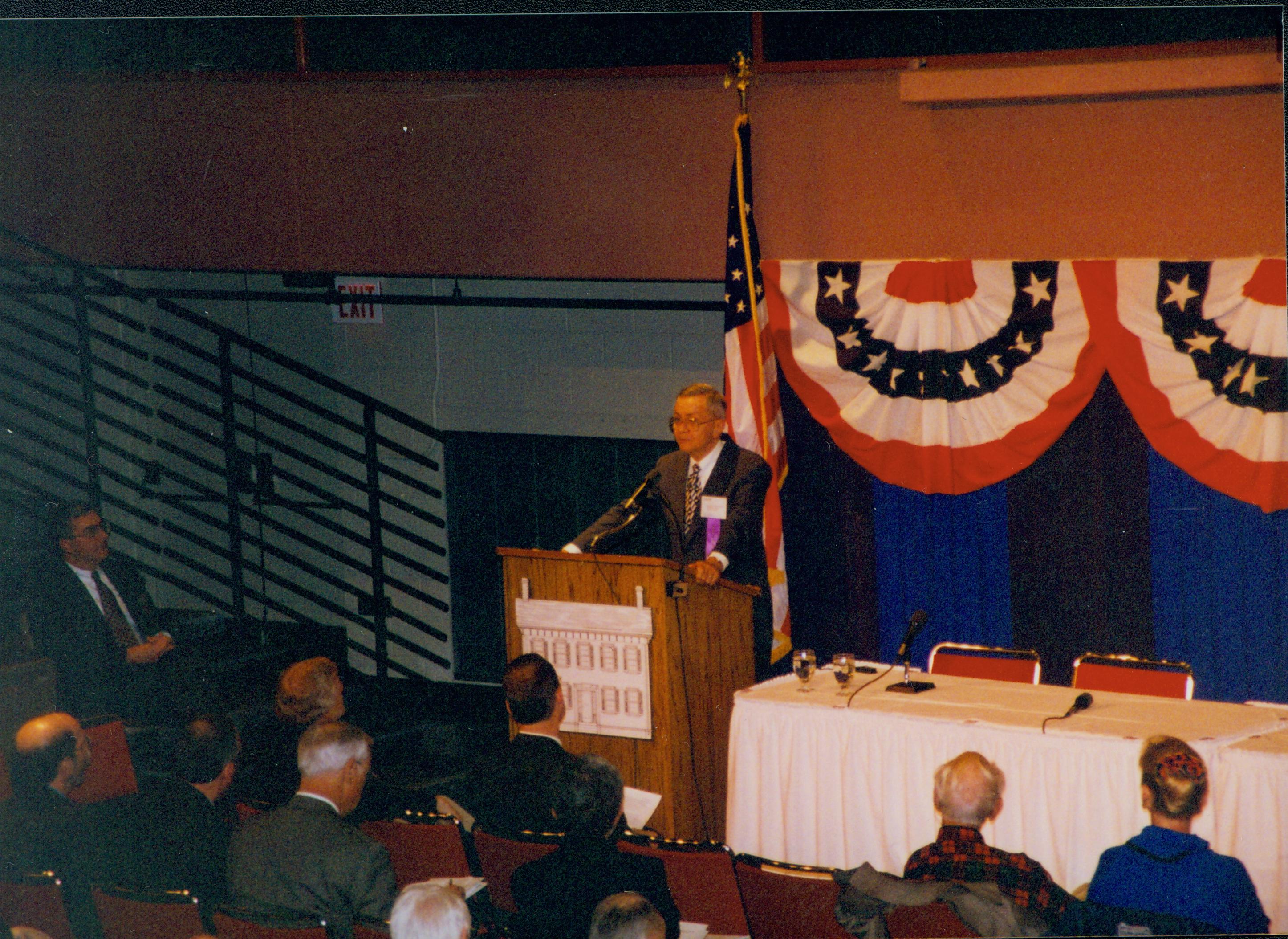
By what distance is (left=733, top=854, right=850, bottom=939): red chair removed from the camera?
12.2ft

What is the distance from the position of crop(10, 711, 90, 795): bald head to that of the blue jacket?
10.1 feet

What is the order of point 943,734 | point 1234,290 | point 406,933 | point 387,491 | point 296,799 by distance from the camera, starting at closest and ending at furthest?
1. point 406,933
2. point 296,799
3. point 943,734
4. point 1234,290
5. point 387,491

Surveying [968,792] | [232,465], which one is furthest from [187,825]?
[232,465]

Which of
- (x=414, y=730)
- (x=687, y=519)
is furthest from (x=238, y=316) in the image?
(x=687, y=519)

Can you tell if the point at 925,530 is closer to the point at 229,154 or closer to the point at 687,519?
the point at 687,519

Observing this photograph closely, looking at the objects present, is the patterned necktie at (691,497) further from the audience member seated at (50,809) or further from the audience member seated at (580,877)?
the audience member seated at (50,809)

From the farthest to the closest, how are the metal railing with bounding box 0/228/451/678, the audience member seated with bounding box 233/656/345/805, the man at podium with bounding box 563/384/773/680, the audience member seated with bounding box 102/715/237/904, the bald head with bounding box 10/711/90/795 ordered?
the metal railing with bounding box 0/228/451/678 → the man at podium with bounding box 563/384/773/680 → the audience member seated with bounding box 233/656/345/805 → the bald head with bounding box 10/711/90/795 → the audience member seated with bounding box 102/715/237/904

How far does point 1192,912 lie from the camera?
358cm

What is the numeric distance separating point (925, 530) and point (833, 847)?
1.99m

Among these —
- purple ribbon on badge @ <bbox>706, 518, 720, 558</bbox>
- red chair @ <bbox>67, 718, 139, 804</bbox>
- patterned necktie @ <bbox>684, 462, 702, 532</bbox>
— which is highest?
patterned necktie @ <bbox>684, 462, 702, 532</bbox>

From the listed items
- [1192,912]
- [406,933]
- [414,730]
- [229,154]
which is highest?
[229,154]

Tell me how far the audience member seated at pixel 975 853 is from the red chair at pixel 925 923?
4.0 inches

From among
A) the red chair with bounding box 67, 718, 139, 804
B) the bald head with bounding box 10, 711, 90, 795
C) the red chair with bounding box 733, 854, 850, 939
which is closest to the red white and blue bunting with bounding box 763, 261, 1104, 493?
the red chair with bounding box 733, 854, 850, 939

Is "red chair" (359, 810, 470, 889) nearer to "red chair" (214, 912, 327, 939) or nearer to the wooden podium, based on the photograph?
"red chair" (214, 912, 327, 939)
